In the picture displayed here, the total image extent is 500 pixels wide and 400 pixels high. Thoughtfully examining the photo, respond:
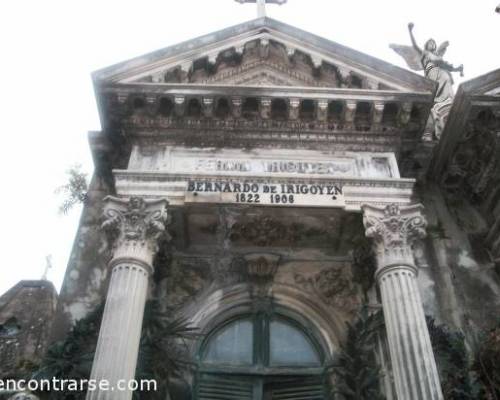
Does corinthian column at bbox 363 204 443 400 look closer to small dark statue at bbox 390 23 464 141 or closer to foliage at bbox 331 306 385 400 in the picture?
foliage at bbox 331 306 385 400

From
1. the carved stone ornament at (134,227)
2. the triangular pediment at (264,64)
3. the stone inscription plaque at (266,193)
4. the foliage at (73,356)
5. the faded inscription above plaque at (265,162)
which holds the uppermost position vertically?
the triangular pediment at (264,64)

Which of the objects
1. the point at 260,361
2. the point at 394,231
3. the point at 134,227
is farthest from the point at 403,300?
the point at 134,227

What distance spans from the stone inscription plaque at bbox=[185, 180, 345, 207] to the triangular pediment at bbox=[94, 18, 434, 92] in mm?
2257

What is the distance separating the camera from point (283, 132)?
32.9ft

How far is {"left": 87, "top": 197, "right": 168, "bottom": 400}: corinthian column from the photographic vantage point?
7016 millimetres

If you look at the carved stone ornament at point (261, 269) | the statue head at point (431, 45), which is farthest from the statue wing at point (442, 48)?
the carved stone ornament at point (261, 269)

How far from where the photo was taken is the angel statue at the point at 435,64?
14.2 metres

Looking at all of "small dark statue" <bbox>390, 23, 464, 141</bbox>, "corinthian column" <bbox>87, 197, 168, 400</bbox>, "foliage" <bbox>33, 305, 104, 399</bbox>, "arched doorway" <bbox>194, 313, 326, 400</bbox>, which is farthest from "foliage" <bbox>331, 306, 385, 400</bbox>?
"small dark statue" <bbox>390, 23, 464, 141</bbox>

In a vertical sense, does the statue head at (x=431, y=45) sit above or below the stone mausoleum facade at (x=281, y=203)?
above

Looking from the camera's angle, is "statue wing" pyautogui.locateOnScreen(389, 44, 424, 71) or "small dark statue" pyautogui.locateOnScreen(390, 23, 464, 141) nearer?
"small dark statue" pyautogui.locateOnScreen(390, 23, 464, 141)

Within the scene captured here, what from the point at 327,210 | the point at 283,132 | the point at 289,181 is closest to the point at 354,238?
the point at 327,210

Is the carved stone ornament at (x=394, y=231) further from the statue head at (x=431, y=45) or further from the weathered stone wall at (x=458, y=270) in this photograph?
the statue head at (x=431, y=45)

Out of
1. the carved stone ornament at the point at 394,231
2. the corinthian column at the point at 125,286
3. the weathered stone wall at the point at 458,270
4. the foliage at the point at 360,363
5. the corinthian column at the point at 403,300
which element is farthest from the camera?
the weathered stone wall at the point at 458,270

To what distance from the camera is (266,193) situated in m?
9.12
